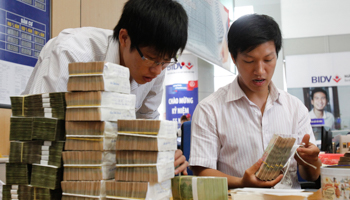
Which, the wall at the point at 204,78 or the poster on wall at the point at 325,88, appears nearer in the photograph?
the wall at the point at 204,78

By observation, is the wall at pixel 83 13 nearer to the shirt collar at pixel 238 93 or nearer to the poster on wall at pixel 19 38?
the poster on wall at pixel 19 38

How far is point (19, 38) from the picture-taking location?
7.02 feet

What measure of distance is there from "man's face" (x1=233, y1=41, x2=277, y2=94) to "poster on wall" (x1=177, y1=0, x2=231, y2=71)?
1.92 metres

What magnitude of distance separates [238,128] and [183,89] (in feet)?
17.3

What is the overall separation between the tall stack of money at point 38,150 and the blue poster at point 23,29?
1.43m

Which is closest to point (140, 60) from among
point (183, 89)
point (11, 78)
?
point (11, 78)

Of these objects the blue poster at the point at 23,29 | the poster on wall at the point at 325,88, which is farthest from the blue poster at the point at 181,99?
the blue poster at the point at 23,29

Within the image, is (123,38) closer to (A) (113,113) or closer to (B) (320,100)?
(A) (113,113)

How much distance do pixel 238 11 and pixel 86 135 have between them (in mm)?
5818

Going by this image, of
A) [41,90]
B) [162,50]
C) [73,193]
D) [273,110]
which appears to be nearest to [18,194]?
[73,193]

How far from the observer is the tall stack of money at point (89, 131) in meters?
0.76

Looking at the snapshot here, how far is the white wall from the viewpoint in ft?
24.6

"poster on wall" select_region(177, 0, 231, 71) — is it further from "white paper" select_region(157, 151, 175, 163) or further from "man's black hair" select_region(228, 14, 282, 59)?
"white paper" select_region(157, 151, 175, 163)

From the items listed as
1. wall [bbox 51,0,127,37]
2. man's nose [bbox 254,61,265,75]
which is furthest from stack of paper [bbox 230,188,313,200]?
wall [bbox 51,0,127,37]
